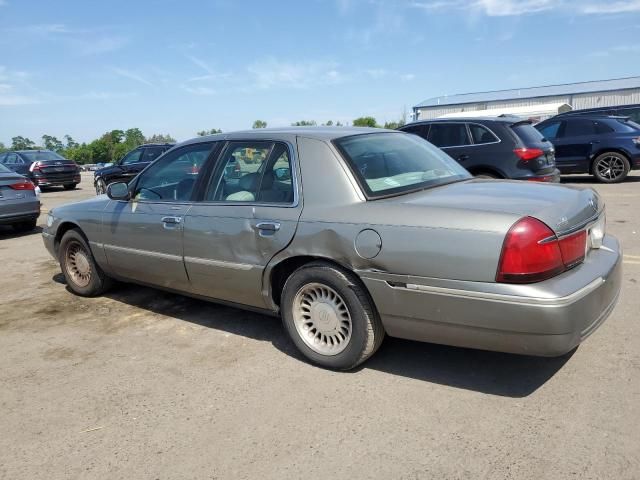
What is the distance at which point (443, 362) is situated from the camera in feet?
12.1

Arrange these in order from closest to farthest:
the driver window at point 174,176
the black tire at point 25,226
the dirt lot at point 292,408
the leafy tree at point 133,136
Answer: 1. the dirt lot at point 292,408
2. the driver window at point 174,176
3. the black tire at point 25,226
4. the leafy tree at point 133,136

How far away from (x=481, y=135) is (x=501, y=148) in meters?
0.44

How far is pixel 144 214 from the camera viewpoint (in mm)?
4629

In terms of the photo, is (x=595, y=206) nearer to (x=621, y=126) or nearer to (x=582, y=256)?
(x=582, y=256)

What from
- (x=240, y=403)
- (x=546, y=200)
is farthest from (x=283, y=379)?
(x=546, y=200)

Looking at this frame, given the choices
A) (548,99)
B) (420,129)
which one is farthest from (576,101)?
(420,129)

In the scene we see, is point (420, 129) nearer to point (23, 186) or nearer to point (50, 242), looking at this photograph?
point (50, 242)

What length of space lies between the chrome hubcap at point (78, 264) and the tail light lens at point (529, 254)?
4090 mm

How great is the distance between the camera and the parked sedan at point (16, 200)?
9453mm

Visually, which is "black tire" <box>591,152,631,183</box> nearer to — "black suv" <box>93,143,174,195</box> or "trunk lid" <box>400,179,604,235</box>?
"trunk lid" <box>400,179,604,235</box>

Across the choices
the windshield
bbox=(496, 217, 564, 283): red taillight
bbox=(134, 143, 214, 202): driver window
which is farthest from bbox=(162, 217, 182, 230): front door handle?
bbox=(496, 217, 564, 283): red taillight

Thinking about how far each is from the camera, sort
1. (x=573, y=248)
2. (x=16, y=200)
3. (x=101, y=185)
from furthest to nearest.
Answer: (x=101, y=185), (x=16, y=200), (x=573, y=248)

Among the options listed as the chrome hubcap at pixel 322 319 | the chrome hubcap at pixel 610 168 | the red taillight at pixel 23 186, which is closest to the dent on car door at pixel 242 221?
the chrome hubcap at pixel 322 319

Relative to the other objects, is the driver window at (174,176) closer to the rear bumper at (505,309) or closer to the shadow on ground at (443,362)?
the shadow on ground at (443,362)
